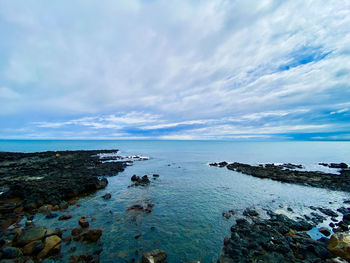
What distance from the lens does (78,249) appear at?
8.35m

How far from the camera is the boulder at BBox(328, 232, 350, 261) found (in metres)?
7.70

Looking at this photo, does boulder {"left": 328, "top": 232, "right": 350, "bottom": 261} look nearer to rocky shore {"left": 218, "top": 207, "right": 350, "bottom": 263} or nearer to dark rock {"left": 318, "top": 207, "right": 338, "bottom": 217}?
rocky shore {"left": 218, "top": 207, "right": 350, "bottom": 263}

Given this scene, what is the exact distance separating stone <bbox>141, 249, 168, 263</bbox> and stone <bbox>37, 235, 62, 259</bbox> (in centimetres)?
502

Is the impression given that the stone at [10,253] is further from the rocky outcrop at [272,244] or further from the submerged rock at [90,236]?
the rocky outcrop at [272,244]

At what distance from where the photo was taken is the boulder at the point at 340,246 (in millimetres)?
7699

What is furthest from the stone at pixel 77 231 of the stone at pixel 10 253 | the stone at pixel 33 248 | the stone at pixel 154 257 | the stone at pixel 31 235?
the stone at pixel 154 257

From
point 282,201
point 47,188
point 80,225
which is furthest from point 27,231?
point 282,201

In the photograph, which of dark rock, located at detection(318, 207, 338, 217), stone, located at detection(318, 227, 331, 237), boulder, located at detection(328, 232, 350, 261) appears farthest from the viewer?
dark rock, located at detection(318, 207, 338, 217)

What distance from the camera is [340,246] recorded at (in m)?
7.96

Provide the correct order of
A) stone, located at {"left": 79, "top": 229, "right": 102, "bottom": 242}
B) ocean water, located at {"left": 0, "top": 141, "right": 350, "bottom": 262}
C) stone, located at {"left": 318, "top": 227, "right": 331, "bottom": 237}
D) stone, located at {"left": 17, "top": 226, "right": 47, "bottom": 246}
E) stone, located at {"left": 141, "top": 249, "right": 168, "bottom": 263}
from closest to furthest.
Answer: stone, located at {"left": 141, "top": 249, "right": 168, "bottom": 263}, stone, located at {"left": 17, "top": 226, "right": 47, "bottom": 246}, ocean water, located at {"left": 0, "top": 141, "right": 350, "bottom": 262}, stone, located at {"left": 79, "top": 229, "right": 102, "bottom": 242}, stone, located at {"left": 318, "top": 227, "right": 331, "bottom": 237}

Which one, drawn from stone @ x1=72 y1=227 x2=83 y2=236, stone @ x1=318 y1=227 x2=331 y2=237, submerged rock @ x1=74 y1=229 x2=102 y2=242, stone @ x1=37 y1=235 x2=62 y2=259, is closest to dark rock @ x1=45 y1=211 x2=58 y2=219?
stone @ x1=72 y1=227 x2=83 y2=236

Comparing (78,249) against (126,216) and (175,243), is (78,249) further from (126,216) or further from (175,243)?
(175,243)

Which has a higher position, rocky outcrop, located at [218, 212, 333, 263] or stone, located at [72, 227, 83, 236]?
stone, located at [72, 227, 83, 236]

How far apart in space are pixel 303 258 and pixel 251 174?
949 inches
